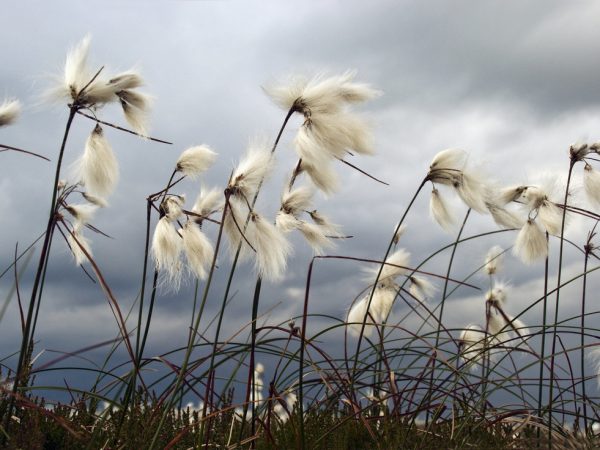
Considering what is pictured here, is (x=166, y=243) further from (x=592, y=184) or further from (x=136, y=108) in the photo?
(x=592, y=184)

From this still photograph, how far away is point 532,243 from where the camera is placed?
3793 millimetres

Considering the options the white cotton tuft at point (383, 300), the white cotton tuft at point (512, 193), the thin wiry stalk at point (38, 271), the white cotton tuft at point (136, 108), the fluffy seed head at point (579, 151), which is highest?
the fluffy seed head at point (579, 151)

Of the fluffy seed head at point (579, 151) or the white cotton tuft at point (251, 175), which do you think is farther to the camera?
the fluffy seed head at point (579, 151)

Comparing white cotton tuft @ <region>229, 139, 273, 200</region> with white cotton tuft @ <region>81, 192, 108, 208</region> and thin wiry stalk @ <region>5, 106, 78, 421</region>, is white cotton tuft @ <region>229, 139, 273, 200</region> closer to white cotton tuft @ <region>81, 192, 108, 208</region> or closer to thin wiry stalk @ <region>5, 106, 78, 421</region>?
thin wiry stalk @ <region>5, 106, 78, 421</region>

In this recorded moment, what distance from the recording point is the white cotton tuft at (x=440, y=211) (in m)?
3.88

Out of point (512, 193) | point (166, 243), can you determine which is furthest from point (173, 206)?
point (512, 193)

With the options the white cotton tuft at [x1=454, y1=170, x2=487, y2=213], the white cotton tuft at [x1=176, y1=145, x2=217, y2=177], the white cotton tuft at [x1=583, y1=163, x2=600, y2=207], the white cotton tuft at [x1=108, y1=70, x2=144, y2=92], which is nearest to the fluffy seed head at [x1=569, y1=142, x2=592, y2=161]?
the white cotton tuft at [x1=583, y1=163, x2=600, y2=207]

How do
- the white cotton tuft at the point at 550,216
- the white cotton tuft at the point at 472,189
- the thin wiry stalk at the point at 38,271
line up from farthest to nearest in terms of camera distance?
the white cotton tuft at the point at 550,216, the white cotton tuft at the point at 472,189, the thin wiry stalk at the point at 38,271

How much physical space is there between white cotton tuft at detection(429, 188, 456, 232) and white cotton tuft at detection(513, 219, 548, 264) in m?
0.40

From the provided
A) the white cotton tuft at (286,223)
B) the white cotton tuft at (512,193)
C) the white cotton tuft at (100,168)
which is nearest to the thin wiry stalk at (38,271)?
the white cotton tuft at (100,168)

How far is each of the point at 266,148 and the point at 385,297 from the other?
5.09 feet

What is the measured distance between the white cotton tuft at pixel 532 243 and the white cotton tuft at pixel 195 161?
1875 mm

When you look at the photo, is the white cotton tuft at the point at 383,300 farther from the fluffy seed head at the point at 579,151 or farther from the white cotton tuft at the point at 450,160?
the fluffy seed head at the point at 579,151

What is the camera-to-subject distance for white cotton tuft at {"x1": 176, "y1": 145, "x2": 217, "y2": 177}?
292cm
